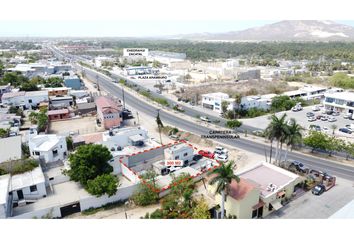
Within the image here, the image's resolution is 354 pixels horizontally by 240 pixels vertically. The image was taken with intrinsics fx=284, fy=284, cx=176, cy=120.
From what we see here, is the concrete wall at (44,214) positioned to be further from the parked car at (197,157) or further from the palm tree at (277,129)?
the palm tree at (277,129)

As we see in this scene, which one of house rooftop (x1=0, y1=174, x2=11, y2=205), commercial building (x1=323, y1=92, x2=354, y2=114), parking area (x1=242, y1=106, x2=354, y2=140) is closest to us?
house rooftop (x1=0, y1=174, x2=11, y2=205)

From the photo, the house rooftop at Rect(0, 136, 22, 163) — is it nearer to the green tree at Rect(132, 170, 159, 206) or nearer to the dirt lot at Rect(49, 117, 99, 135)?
the dirt lot at Rect(49, 117, 99, 135)

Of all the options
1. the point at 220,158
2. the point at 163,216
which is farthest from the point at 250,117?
the point at 163,216

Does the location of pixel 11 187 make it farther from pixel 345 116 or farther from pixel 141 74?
pixel 141 74

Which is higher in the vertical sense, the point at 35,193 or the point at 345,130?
the point at 345,130

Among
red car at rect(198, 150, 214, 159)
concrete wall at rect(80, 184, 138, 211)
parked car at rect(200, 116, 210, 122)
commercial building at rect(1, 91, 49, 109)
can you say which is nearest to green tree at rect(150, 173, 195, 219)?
concrete wall at rect(80, 184, 138, 211)

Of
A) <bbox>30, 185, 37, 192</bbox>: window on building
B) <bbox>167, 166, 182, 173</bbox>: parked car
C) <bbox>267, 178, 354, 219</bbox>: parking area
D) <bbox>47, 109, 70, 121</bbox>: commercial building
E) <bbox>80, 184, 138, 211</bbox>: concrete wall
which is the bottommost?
<bbox>267, 178, 354, 219</bbox>: parking area

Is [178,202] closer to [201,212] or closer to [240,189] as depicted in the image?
→ [201,212]

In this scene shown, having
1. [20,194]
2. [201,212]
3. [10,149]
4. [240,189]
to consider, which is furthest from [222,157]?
[10,149]

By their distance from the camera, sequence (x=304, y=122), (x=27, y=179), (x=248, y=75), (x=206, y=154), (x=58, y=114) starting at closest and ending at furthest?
(x=27, y=179), (x=206, y=154), (x=304, y=122), (x=58, y=114), (x=248, y=75)
